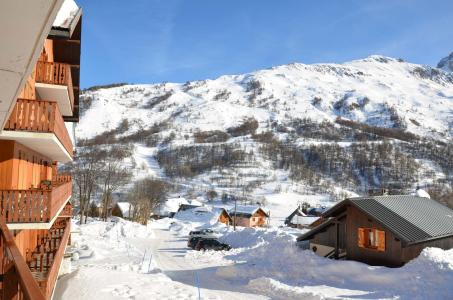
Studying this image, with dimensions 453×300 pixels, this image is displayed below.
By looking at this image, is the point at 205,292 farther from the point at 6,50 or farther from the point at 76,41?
the point at 6,50

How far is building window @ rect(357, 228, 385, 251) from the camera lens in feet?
81.5

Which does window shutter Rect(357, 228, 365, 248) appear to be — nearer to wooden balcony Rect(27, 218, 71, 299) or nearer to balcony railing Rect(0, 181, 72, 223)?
wooden balcony Rect(27, 218, 71, 299)

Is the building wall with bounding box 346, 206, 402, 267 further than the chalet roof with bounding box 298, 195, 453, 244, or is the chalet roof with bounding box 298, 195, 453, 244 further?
the chalet roof with bounding box 298, 195, 453, 244

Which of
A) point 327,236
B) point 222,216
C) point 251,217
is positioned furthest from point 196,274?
point 251,217

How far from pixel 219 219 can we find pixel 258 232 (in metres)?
42.0

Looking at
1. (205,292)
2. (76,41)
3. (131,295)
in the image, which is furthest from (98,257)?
(76,41)

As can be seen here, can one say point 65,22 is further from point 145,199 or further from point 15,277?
point 145,199

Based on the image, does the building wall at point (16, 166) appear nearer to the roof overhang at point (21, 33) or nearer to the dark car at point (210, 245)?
the roof overhang at point (21, 33)

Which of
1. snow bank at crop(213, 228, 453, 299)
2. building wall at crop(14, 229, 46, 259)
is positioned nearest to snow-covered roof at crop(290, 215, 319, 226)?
snow bank at crop(213, 228, 453, 299)

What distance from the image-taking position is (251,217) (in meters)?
89.2

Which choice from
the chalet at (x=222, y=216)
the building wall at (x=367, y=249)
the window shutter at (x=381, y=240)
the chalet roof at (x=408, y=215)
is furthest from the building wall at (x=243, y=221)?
the window shutter at (x=381, y=240)

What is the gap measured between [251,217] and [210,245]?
171ft

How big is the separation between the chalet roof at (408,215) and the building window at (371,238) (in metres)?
1.02

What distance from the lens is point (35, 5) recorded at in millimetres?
Answer: 2383
